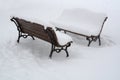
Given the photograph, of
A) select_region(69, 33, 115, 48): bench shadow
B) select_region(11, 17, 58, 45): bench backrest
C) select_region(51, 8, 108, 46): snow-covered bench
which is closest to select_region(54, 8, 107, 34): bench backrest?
select_region(51, 8, 108, 46): snow-covered bench

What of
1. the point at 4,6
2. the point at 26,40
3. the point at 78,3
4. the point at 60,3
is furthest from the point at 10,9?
the point at 26,40

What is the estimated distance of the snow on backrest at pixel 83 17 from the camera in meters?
8.01

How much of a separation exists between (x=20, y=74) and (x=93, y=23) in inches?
147

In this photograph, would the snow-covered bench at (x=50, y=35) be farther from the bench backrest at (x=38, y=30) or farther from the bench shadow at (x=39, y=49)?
the bench shadow at (x=39, y=49)

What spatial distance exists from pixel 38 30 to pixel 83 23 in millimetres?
2452

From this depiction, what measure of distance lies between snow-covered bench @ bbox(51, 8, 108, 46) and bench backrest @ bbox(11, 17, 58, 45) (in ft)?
5.32

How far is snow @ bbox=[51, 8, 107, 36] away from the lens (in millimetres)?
7816

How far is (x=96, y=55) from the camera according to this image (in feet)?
22.6

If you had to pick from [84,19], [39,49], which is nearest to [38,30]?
[39,49]

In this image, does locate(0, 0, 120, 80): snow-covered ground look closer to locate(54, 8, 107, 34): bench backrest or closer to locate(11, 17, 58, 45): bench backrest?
locate(11, 17, 58, 45): bench backrest

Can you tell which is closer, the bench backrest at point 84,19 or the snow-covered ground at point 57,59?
the snow-covered ground at point 57,59

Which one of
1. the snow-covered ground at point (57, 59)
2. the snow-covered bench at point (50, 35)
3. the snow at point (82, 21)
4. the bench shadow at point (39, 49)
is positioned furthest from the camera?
the snow at point (82, 21)

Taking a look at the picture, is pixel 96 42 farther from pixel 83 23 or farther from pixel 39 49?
pixel 39 49

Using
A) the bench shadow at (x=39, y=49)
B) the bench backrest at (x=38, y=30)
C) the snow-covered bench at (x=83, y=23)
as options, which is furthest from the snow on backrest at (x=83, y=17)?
the bench backrest at (x=38, y=30)
